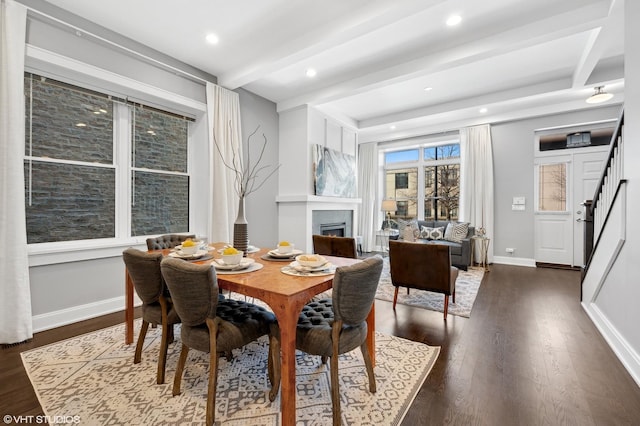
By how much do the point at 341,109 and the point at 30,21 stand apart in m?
4.12

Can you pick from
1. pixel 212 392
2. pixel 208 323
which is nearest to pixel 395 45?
pixel 208 323

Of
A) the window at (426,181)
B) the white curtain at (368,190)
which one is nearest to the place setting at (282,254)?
the white curtain at (368,190)

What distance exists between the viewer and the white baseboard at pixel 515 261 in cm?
522

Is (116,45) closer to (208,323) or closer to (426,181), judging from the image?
(208,323)

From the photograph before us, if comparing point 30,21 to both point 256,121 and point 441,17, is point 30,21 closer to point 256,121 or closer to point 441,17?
point 256,121

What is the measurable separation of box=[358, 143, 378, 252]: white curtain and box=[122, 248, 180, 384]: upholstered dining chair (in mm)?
5530

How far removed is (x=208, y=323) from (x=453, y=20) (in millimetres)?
3293

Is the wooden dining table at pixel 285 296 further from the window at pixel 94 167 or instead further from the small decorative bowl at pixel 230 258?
the window at pixel 94 167

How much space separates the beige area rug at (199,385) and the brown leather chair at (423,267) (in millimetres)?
729

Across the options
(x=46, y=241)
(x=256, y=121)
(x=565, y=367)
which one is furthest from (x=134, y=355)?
(x=256, y=121)

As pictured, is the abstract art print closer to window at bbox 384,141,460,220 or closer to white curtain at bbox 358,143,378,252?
white curtain at bbox 358,143,378,252

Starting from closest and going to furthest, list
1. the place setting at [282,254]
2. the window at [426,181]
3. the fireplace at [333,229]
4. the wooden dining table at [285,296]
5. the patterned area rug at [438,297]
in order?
1. the wooden dining table at [285,296]
2. the place setting at [282,254]
3. the patterned area rug at [438,297]
4. the fireplace at [333,229]
5. the window at [426,181]

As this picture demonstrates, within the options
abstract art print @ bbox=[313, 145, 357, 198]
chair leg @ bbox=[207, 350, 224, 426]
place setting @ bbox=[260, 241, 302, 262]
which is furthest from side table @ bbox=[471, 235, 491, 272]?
chair leg @ bbox=[207, 350, 224, 426]

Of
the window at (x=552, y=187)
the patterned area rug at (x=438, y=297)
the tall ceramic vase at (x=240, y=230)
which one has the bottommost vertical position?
the patterned area rug at (x=438, y=297)
